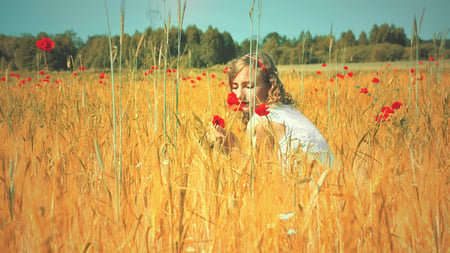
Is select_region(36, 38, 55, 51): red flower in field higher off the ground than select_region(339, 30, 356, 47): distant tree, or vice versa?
select_region(339, 30, 356, 47): distant tree

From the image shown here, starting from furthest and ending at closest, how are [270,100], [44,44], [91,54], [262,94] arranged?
[91,54] → [262,94] → [270,100] → [44,44]

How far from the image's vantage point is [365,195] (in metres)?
0.81

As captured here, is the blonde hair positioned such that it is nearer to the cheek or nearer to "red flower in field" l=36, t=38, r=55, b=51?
the cheek

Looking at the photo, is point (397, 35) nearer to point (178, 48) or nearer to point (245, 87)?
point (245, 87)

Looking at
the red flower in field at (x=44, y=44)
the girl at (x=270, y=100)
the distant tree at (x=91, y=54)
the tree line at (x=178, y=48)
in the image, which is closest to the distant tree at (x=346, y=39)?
the tree line at (x=178, y=48)

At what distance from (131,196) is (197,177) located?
231mm

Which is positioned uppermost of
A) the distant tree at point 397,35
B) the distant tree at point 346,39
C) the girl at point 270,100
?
the distant tree at point 397,35

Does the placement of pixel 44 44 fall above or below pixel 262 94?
above

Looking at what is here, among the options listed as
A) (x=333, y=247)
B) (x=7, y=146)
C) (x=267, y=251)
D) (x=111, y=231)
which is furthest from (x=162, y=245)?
(x=7, y=146)

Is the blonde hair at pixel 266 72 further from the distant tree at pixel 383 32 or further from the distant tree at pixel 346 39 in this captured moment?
the distant tree at pixel 383 32

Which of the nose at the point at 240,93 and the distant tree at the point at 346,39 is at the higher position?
the distant tree at the point at 346,39

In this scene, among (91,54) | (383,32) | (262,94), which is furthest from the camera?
(91,54)

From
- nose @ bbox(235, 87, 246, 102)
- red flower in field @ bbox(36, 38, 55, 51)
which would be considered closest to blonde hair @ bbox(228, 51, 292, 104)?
nose @ bbox(235, 87, 246, 102)

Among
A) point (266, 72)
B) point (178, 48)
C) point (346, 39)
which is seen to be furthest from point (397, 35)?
point (178, 48)
